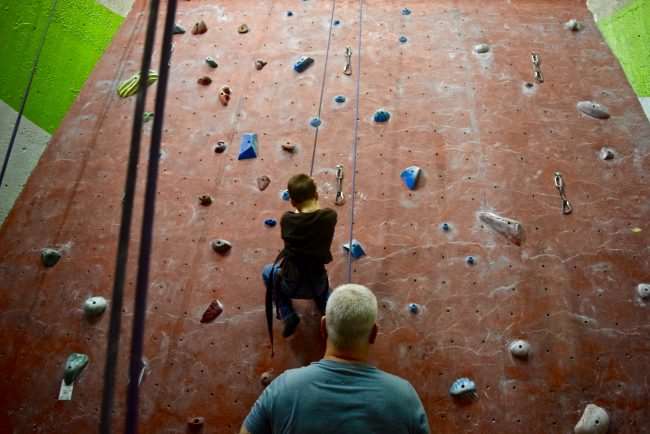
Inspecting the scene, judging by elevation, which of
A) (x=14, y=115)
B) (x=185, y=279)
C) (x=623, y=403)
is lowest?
(x=623, y=403)

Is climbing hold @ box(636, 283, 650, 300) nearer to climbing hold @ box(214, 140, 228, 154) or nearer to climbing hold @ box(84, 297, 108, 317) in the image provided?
climbing hold @ box(214, 140, 228, 154)

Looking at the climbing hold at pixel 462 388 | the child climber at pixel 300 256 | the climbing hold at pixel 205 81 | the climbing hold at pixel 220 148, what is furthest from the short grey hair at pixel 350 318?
the climbing hold at pixel 205 81

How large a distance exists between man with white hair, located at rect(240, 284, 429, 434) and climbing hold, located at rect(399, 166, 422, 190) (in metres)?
1.52

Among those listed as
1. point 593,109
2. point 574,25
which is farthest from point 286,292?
point 574,25

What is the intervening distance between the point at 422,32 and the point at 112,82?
72.0 inches

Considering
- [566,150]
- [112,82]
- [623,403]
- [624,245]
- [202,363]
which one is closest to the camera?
[623,403]

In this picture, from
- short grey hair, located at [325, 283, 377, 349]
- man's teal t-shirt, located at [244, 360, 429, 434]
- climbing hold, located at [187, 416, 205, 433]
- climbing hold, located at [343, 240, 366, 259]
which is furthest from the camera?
climbing hold, located at [343, 240, 366, 259]

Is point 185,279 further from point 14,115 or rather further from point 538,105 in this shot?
point 538,105

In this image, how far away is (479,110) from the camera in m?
3.29

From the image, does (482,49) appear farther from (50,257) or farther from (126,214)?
(126,214)

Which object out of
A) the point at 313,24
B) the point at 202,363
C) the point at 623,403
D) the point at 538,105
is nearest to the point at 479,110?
the point at 538,105

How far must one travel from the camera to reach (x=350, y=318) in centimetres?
154

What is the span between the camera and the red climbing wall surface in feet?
8.39

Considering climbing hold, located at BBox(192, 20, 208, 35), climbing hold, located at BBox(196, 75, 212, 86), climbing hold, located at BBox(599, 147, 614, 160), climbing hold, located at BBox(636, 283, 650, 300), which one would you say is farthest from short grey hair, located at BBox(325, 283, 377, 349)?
climbing hold, located at BBox(192, 20, 208, 35)
